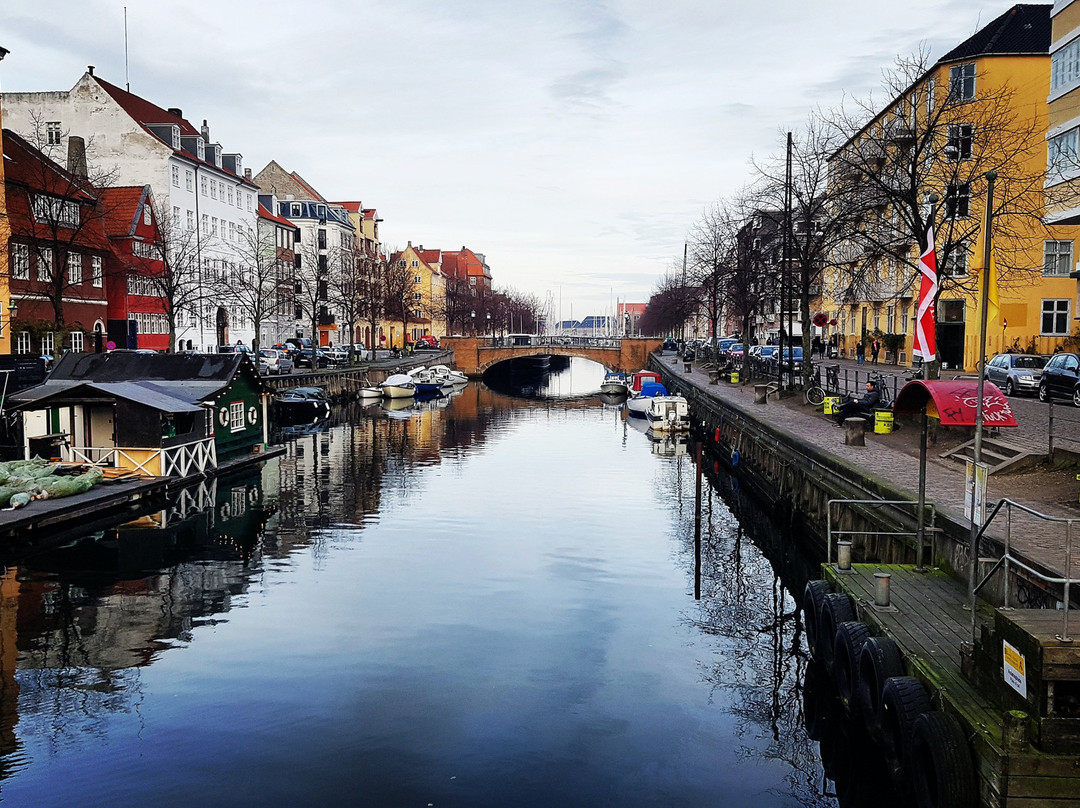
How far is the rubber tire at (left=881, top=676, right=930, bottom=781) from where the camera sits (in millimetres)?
10898

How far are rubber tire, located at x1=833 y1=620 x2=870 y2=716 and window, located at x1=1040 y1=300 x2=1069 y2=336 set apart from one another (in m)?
46.1

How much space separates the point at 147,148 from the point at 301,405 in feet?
89.5

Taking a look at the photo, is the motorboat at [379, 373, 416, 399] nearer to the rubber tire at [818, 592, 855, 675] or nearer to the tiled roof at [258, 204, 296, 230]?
the tiled roof at [258, 204, 296, 230]

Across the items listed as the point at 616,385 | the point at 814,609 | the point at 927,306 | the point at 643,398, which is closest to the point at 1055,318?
the point at 643,398

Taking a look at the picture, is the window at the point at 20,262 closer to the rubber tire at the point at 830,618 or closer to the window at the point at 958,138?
the window at the point at 958,138

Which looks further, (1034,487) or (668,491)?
(668,491)

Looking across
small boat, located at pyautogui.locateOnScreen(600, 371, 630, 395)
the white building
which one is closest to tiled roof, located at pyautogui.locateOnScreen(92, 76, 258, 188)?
the white building

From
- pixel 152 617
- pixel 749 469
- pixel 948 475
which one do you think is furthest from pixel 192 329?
pixel 948 475

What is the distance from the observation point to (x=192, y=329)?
7488 cm

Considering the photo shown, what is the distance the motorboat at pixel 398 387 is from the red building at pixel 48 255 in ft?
70.1

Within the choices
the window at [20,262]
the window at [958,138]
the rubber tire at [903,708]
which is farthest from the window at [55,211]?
the rubber tire at [903,708]

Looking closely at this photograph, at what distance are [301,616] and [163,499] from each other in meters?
13.4

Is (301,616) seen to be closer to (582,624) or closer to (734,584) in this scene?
(582,624)

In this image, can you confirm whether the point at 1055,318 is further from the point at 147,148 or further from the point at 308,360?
the point at 147,148
